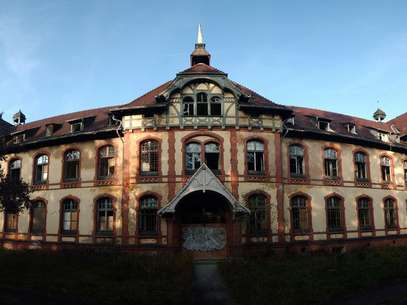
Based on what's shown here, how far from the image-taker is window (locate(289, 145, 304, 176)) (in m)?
23.2

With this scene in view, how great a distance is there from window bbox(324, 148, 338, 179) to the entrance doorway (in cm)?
868

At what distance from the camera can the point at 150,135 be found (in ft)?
70.4

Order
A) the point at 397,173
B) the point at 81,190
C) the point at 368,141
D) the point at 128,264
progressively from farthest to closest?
the point at 397,173 → the point at 368,141 → the point at 81,190 → the point at 128,264

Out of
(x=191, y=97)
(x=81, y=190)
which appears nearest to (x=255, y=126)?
(x=191, y=97)

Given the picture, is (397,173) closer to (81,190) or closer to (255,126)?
(255,126)

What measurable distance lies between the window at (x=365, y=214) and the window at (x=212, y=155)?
11600 millimetres

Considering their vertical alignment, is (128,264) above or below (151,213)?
below

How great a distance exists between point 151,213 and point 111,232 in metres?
3.06

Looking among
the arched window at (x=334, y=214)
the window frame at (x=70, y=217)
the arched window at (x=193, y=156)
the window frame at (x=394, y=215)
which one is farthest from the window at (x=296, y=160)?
the window frame at (x=70, y=217)

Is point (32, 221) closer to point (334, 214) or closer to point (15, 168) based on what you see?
point (15, 168)

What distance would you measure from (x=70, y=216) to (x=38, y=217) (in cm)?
303

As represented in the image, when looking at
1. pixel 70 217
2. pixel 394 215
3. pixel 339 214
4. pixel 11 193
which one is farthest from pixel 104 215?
pixel 394 215

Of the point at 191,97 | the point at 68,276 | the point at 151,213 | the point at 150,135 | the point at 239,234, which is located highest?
the point at 191,97

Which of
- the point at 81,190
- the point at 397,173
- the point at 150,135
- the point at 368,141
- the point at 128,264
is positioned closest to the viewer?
the point at 128,264
